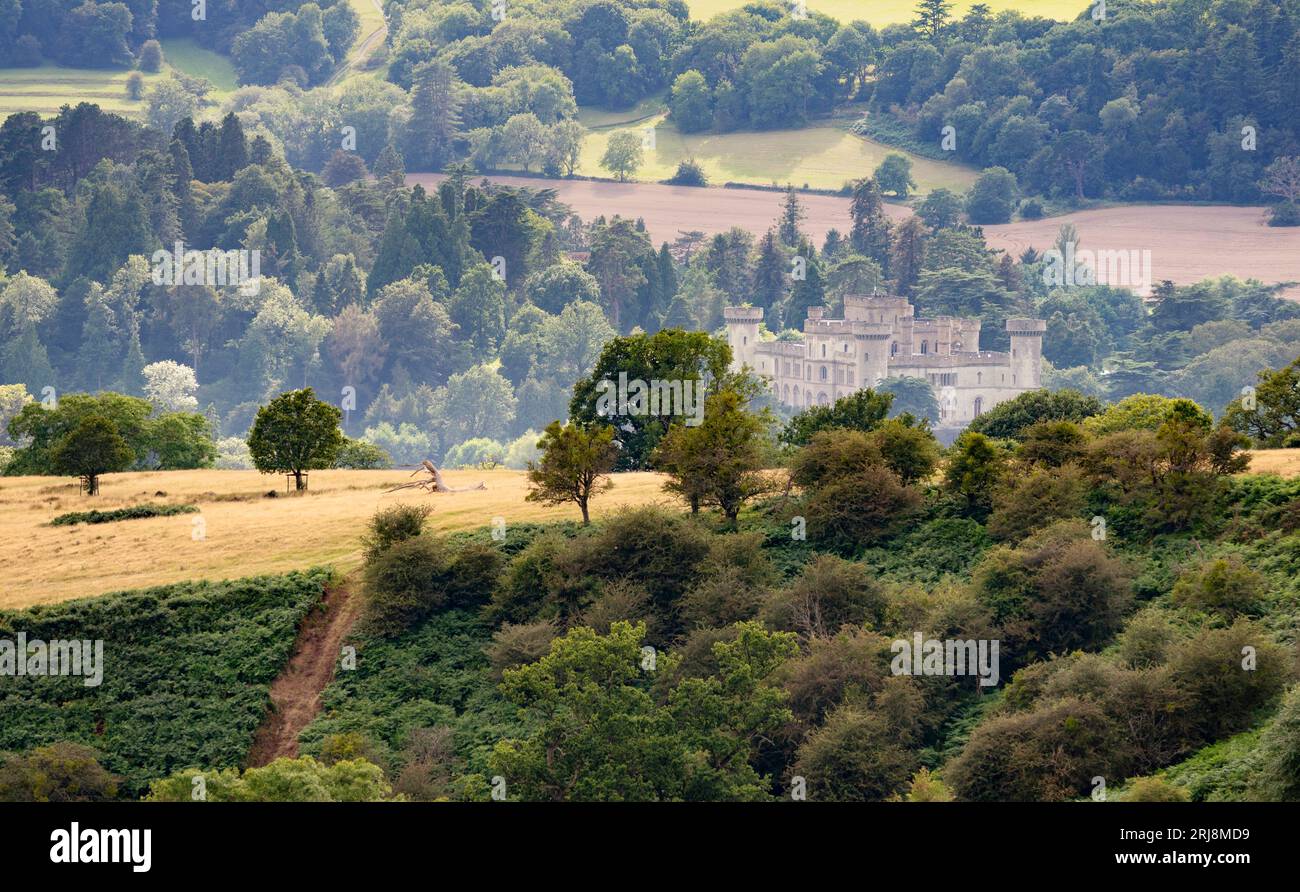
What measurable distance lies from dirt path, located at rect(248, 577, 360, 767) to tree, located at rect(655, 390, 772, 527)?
40.1 feet

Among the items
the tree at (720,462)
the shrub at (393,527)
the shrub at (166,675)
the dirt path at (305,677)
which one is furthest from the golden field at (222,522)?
the dirt path at (305,677)

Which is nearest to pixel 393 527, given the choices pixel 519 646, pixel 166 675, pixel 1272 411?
pixel 519 646

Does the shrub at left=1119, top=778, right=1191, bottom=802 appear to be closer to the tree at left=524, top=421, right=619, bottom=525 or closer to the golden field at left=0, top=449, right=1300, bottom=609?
the golden field at left=0, top=449, right=1300, bottom=609

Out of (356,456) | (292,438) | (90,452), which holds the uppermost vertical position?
(292,438)

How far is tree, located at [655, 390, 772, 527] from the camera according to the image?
84.1 meters

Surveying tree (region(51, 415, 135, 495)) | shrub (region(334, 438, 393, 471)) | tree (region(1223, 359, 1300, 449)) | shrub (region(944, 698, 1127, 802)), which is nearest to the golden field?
tree (region(51, 415, 135, 495))

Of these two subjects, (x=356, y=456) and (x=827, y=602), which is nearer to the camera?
(x=827, y=602)

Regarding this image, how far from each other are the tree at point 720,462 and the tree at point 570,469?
253cm

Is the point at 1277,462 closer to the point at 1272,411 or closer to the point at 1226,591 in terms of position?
the point at 1272,411

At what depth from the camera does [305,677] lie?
7538 centimetres

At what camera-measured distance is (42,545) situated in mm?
87938

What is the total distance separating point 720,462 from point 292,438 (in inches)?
778
